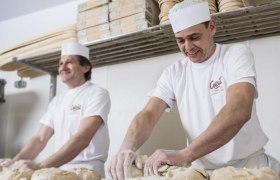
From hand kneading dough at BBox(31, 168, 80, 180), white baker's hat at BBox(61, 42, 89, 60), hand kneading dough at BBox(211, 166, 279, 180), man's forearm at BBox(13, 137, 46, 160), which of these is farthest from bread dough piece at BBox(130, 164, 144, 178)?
man's forearm at BBox(13, 137, 46, 160)

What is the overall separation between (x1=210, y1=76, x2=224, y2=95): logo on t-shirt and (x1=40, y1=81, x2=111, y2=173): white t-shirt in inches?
27.6

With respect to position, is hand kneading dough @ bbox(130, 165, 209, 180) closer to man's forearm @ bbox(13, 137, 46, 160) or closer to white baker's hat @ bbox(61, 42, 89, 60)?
white baker's hat @ bbox(61, 42, 89, 60)

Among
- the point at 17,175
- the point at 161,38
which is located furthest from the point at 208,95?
the point at 17,175

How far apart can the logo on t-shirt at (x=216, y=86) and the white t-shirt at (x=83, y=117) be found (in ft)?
2.30

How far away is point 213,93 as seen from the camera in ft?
4.69

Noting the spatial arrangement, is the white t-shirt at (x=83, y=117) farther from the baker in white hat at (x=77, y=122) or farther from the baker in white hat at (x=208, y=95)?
the baker in white hat at (x=208, y=95)

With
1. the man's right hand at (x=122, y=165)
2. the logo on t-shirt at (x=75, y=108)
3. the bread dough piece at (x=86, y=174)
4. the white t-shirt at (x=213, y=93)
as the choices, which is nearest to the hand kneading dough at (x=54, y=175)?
the bread dough piece at (x=86, y=174)

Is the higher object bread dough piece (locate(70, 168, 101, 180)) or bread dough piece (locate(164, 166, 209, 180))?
bread dough piece (locate(164, 166, 209, 180))

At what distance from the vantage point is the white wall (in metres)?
1.90

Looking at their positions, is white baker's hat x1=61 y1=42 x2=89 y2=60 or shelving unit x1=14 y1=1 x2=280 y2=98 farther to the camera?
white baker's hat x1=61 y1=42 x2=89 y2=60

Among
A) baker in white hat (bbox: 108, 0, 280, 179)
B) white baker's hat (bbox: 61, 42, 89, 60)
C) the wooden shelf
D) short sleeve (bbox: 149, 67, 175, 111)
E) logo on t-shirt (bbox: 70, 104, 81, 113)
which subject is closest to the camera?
baker in white hat (bbox: 108, 0, 280, 179)

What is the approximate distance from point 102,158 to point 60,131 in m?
0.34

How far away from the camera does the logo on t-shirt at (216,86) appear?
141 cm

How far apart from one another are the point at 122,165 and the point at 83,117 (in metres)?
0.96
